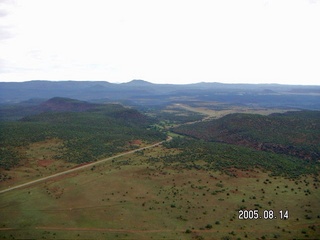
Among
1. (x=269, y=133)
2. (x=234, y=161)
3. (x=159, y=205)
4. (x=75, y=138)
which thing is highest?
(x=269, y=133)

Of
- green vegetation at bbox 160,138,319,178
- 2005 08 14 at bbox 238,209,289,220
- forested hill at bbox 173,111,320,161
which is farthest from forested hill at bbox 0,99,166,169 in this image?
2005 08 14 at bbox 238,209,289,220

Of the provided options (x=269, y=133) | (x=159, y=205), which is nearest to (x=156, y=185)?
(x=159, y=205)

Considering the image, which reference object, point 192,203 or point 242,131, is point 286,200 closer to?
point 192,203

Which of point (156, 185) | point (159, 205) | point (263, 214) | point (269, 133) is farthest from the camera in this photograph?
point (269, 133)

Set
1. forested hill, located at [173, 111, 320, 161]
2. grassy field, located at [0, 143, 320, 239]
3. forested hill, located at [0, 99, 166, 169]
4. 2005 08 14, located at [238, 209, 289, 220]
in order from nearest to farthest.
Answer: grassy field, located at [0, 143, 320, 239] → 2005 08 14, located at [238, 209, 289, 220] → forested hill, located at [0, 99, 166, 169] → forested hill, located at [173, 111, 320, 161]

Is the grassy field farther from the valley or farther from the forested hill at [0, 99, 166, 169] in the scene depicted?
the forested hill at [0, 99, 166, 169]

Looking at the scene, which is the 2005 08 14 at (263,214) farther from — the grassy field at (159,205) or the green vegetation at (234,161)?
the green vegetation at (234,161)

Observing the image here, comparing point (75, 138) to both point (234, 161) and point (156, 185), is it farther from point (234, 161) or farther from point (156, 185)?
point (234, 161)
